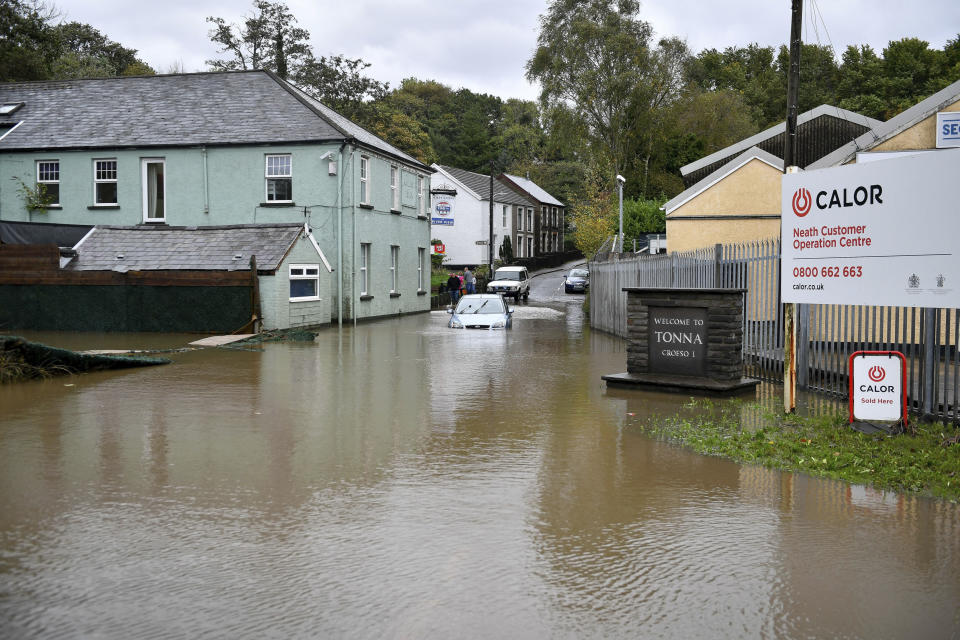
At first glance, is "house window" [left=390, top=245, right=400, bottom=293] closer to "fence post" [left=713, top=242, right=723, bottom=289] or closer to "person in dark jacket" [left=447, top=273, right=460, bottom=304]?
"person in dark jacket" [left=447, top=273, right=460, bottom=304]

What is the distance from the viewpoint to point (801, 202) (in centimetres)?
1029

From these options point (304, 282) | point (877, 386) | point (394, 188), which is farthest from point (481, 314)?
point (877, 386)

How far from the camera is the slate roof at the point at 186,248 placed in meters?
25.1

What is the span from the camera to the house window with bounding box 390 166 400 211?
112 feet

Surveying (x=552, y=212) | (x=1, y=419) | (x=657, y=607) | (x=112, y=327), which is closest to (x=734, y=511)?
(x=657, y=607)

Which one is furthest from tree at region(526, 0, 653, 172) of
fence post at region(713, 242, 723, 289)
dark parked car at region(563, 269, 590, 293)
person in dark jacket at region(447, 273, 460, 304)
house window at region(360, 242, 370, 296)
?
fence post at region(713, 242, 723, 289)

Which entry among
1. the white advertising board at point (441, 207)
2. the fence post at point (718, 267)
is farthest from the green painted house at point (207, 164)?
the fence post at point (718, 267)

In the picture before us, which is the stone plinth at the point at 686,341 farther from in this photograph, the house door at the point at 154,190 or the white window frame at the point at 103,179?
the white window frame at the point at 103,179

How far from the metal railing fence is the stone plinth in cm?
114

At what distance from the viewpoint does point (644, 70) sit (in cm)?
5206

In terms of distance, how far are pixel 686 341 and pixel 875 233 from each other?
3.89 m

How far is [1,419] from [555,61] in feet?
154

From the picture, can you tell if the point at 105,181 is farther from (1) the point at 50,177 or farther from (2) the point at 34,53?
(2) the point at 34,53

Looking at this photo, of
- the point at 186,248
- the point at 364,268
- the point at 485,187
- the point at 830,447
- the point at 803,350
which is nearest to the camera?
the point at 830,447
